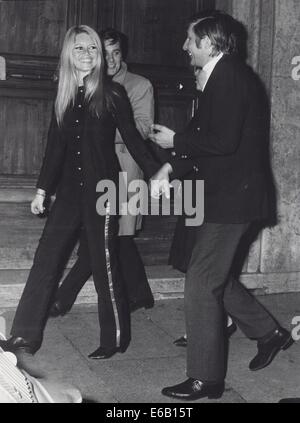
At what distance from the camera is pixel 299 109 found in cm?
744

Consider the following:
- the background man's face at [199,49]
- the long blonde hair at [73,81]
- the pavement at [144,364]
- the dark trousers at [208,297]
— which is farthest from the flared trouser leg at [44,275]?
the background man's face at [199,49]

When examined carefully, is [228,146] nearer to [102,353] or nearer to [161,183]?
[161,183]

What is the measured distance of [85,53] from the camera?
203 inches

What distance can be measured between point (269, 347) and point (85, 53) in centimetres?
228

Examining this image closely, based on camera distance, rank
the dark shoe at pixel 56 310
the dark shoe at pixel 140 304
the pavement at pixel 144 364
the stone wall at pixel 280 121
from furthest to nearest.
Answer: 1. the stone wall at pixel 280 121
2. the dark shoe at pixel 140 304
3. the dark shoe at pixel 56 310
4. the pavement at pixel 144 364

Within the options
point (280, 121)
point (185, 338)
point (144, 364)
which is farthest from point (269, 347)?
point (280, 121)

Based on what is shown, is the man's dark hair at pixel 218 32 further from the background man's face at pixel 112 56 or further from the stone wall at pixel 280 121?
the stone wall at pixel 280 121

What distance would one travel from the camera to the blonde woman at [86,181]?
201 inches

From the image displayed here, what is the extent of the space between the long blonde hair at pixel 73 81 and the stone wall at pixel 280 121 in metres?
2.47

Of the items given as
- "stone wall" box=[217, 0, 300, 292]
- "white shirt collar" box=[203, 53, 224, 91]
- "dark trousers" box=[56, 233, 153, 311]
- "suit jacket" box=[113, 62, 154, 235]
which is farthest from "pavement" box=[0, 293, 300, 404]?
"white shirt collar" box=[203, 53, 224, 91]

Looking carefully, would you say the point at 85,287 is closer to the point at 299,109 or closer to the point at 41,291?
the point at 41,291

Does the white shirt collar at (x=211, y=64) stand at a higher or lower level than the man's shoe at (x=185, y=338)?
higher

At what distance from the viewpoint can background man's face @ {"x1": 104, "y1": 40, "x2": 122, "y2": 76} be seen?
6.25 meters
